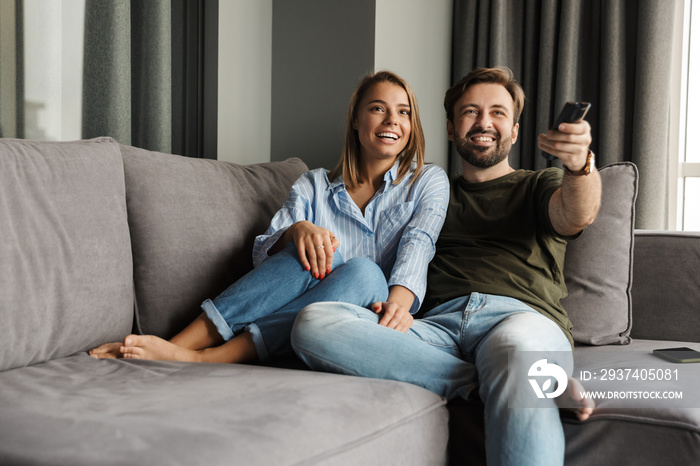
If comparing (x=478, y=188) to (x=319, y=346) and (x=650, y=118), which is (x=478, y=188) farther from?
(x=650, y=118)

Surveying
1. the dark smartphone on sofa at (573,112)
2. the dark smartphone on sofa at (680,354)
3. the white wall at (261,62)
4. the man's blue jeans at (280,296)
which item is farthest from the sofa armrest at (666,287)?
the white wall at (261,62)

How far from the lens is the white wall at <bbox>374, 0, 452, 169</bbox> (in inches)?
102

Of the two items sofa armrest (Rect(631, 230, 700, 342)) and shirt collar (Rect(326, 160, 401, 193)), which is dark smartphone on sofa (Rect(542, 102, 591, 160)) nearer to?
shirt collar (Rect(326, 160, 401, 193))

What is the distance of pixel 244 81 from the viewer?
256 centimetres

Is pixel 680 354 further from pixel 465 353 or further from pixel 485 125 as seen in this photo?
pixel 485 125

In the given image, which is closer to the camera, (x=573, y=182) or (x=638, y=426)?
(x=638, y=426)

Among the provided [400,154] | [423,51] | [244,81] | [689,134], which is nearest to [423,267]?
[400,154]

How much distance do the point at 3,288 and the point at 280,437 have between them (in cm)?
64

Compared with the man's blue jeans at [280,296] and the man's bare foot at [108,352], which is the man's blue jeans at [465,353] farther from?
the man's bare foot at [108,352]

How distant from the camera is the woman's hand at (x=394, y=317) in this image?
4.19ft

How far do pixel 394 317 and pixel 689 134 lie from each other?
2.31 meters

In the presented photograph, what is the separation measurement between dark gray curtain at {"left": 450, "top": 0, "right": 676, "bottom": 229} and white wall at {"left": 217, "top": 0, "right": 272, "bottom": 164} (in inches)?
40.4

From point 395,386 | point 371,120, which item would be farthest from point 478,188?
point 395,386

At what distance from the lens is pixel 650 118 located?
273 cm
